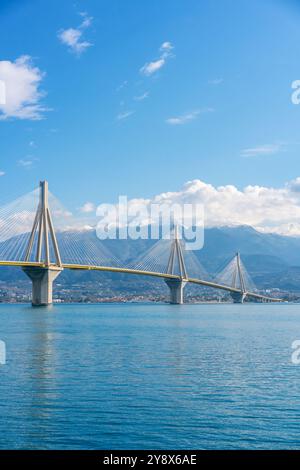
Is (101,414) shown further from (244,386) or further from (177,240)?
(177,240)

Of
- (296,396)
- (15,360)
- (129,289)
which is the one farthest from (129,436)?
(129,289)

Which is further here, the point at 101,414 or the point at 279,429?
the point at 101,414

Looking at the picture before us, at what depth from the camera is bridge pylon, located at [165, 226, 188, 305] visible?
7922 cm

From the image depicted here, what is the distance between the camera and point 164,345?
2603cm

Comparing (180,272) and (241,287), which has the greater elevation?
(180,272)

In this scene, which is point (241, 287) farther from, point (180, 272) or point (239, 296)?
point (180, 272)

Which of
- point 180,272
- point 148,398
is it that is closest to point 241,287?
point 180,272

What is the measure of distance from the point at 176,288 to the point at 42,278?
96.8 feet

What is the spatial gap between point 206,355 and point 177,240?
63705 millimetres

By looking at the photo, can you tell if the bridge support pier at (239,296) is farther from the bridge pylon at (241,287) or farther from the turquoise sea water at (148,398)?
the turquoise sea water at (148,398)

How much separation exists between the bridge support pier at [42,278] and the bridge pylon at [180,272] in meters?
24.0

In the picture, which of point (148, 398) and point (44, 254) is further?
point (44, 254)

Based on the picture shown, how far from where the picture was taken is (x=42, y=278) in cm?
5609
